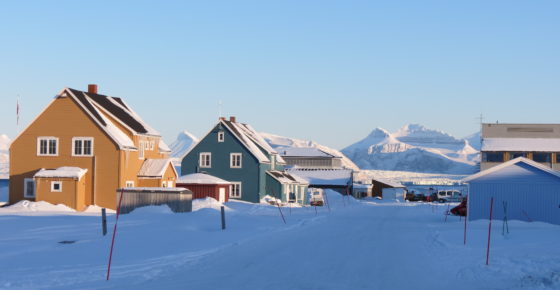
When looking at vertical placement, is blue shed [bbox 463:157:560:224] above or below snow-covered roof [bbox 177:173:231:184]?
above

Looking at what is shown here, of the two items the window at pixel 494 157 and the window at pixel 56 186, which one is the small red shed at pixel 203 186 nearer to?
the window at pixel 56 186

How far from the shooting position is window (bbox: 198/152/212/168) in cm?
7081

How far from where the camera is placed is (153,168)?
5484 cm

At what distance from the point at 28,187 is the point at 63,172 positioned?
11.5 feet

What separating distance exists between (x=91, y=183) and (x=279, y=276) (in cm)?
3464

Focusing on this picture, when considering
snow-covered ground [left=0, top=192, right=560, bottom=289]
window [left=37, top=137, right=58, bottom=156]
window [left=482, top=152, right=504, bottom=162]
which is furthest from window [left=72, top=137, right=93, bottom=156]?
window [left=482, top=152, right=504, bottom=162]

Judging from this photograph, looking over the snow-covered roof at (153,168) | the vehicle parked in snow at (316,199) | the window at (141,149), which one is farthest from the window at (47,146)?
the vehicle parked in snow at (316,199)

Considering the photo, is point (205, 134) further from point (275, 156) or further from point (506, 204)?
point (506, 204)

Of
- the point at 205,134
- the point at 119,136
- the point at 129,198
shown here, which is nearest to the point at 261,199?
the point at 205,134

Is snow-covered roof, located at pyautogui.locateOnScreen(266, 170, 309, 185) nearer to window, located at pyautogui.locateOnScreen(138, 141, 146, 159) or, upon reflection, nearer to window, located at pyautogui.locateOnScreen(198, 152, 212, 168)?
window, located at pyautogui.locateOnScreen(198, 152, 212, 168)

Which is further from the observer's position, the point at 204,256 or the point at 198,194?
the point at 198,194

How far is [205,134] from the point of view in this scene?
234ft

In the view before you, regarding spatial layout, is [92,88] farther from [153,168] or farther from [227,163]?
[227,163]

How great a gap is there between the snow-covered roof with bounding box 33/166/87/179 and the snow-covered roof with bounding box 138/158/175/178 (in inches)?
213
